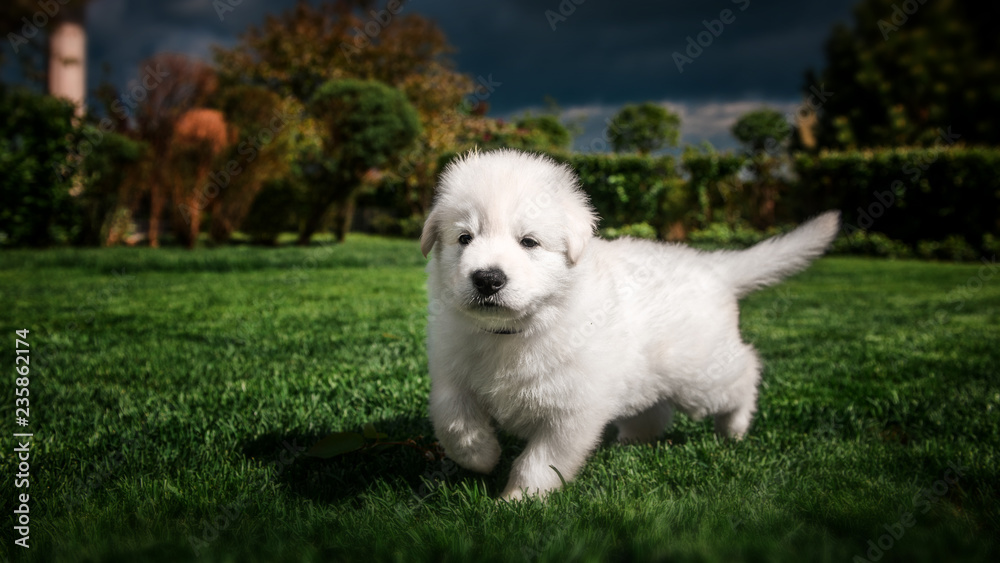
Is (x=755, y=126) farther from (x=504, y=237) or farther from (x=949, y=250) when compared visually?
(x=504, y=237)

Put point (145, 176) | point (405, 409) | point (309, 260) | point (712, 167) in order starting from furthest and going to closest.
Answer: point (712, 167) < point (145, 176) < point (309, 260) < point (405, 409)

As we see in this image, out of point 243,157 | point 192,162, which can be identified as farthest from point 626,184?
point 192,162

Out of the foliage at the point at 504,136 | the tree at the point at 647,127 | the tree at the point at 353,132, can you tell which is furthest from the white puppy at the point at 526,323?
the tree at the point at 647,127

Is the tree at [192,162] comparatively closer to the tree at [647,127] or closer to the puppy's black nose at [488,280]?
the puppy's black nose at [488,280]

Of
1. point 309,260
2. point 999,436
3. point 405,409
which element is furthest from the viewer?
point 309,260

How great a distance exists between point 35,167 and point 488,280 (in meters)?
13.5

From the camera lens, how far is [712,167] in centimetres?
1513

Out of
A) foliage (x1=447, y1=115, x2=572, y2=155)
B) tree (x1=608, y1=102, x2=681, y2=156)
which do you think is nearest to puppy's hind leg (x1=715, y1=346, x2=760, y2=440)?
foliage (x1=447, y1=115, x2=572, y2=155)

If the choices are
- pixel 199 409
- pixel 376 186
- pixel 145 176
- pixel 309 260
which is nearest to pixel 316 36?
pixel 376 186

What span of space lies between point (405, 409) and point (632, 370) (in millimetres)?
1323

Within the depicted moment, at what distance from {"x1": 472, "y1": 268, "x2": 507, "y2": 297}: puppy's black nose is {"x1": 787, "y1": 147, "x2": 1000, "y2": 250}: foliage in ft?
49.7

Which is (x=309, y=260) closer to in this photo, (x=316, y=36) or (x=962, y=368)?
(x=962, y=368)

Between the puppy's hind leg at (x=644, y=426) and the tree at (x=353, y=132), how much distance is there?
1258 centimetres

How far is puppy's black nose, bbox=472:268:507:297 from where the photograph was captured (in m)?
2.04
